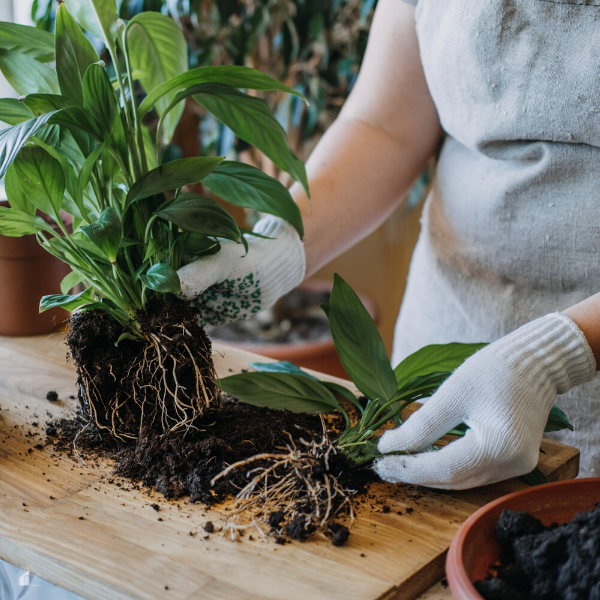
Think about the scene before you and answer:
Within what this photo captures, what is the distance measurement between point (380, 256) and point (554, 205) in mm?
1783

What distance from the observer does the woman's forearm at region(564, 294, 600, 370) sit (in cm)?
69

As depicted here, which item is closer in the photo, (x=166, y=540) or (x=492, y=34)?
(x=166, y=540)

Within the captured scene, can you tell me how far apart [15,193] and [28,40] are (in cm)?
18

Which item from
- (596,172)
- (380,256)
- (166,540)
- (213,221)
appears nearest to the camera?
(166,540)

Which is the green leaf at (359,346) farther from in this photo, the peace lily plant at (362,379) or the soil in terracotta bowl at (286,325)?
the soil in terracotta bowl at (286,325)

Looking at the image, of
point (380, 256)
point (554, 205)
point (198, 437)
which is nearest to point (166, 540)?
point (198, 437)

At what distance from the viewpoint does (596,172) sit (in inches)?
32.4

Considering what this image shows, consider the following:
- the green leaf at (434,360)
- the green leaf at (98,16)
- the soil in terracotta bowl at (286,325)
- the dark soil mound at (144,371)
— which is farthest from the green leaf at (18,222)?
the soil in terracotta bowl at (286,325)

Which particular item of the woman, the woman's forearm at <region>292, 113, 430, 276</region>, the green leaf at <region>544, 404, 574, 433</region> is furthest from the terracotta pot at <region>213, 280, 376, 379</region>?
the green leaf at <region>544, 404, 574, 433</region>

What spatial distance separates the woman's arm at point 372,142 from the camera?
974mm

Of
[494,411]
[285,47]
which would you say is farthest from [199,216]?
[285,47]

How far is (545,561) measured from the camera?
1.61ft

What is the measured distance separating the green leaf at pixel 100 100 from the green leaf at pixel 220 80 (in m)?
0.05

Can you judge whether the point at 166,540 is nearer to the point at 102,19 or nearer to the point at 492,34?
the point at 102,19
